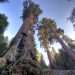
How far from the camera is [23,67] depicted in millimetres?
8734

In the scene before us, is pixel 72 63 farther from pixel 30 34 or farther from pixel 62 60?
pixel 30 34

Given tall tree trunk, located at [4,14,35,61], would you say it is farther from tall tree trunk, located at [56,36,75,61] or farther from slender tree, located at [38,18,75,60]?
tall tree trunk, located at [56,36,75,61]

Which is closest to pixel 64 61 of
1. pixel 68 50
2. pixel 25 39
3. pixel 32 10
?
pixel 68 50

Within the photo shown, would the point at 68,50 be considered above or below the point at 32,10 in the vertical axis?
below

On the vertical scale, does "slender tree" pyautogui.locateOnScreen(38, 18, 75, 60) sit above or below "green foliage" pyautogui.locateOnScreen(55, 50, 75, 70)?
above

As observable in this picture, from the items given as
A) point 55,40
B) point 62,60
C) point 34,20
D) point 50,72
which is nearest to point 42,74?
point 50,72

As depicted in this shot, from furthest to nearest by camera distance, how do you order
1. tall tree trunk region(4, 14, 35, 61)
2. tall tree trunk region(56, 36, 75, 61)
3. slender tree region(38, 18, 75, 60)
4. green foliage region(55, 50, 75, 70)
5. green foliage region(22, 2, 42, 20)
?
green foliage region(22, 2, 42, 20) < slender tree region(38, 18, 75, 60) < tall tree trunk region(56, 36, 75, 61) < green foliage region(55, 50, 75, 70) < tall tree trunk region(4, 14, 35, 61)

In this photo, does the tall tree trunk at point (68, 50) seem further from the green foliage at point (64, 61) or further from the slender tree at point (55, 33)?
the green foliage at point (64, 61)

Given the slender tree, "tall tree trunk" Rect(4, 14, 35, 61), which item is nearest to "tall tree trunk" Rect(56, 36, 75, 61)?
the slender tree

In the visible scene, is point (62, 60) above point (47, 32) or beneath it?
beneath

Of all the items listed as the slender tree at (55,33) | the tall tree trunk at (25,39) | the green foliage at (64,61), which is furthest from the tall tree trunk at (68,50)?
the tall tree trunk at (25,39)

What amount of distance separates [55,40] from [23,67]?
3.08 m

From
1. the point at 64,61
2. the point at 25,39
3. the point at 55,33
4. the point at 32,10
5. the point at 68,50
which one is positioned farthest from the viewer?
the point at 32,10

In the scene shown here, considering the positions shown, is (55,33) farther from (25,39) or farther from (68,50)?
(25,39)
